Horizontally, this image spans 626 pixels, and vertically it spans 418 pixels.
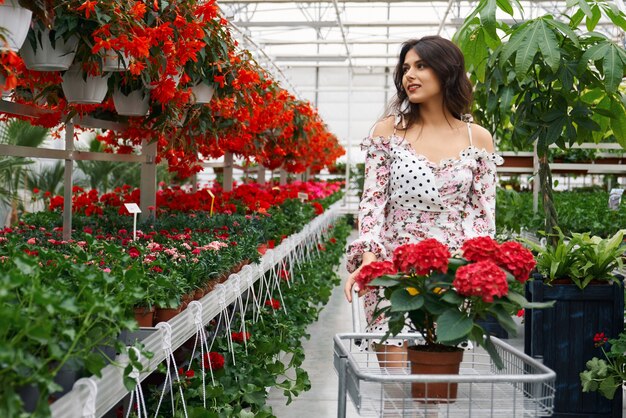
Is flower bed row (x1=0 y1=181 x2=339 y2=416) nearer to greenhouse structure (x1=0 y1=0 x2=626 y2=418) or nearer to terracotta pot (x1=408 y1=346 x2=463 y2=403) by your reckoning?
greenhouse structure (x1=0 y1=0 x2=626 y2=418)

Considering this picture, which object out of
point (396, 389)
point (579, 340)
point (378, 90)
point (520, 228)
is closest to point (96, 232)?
point (579, 340)

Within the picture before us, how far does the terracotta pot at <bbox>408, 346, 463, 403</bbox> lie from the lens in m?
1.45

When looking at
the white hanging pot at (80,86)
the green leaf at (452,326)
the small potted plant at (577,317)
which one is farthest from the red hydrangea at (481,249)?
the small potted plant at (577,317)

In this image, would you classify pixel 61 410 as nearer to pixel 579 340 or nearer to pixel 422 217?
pixel 422 217

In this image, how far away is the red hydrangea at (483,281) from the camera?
1.33 metres

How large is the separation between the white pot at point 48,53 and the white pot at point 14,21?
14.9 inches

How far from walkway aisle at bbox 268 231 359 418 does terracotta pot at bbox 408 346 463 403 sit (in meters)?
2.19

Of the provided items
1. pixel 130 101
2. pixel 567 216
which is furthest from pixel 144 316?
pixel 567 216

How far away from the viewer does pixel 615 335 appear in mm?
3324

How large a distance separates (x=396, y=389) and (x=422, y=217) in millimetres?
691

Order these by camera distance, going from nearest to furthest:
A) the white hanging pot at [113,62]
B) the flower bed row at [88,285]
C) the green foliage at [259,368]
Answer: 1. the flower bed row at [88,285]
2. the white hanging pot at [113,62]
3. the green foliage at [259,368]

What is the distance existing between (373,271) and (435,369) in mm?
213

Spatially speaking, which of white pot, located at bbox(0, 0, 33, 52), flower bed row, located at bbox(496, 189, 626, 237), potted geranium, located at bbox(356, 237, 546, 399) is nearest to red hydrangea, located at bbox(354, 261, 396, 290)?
potted geranium, located at bbox(356, 237, 546, 399)

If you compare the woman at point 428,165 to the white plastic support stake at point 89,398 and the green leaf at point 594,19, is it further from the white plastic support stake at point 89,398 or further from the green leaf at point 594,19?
the green leaf at point 594,19
